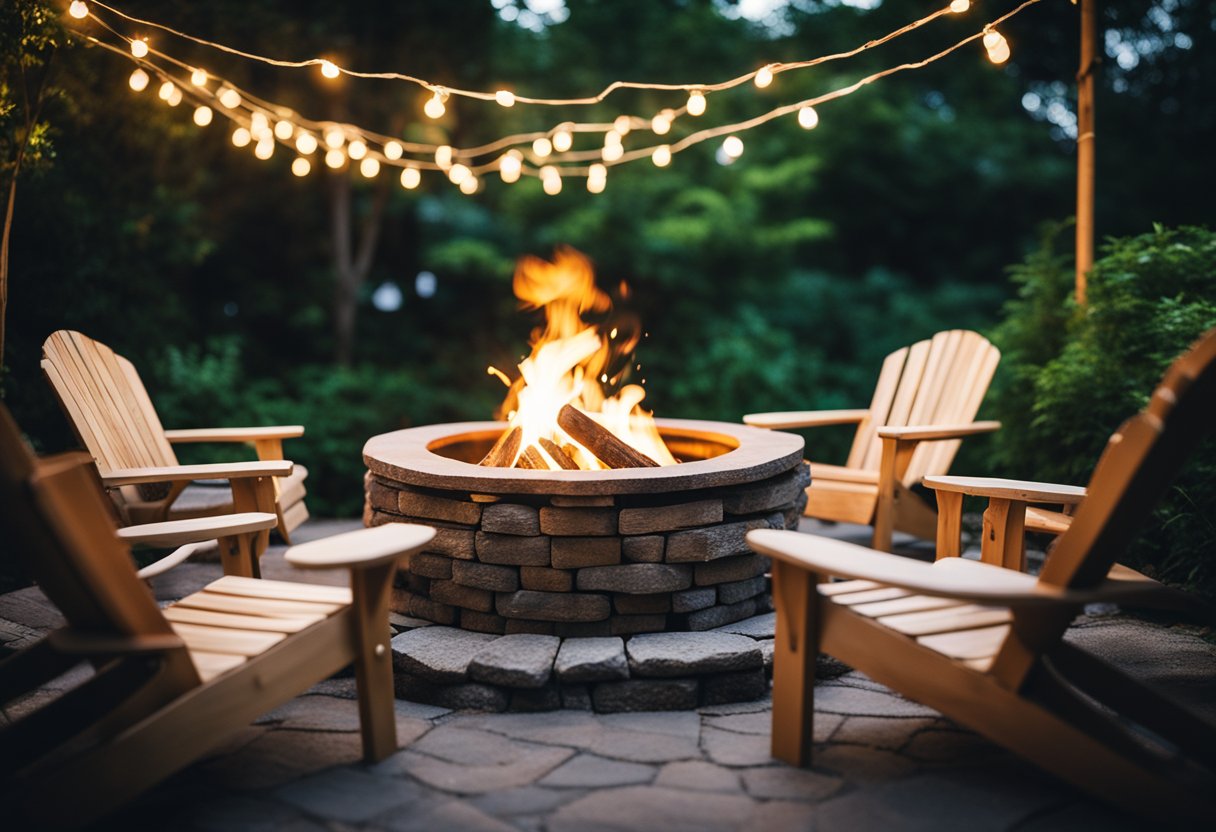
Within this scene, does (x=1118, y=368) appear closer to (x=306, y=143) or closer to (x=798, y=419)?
(x=798, y=419)

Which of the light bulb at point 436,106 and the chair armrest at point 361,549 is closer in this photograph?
the chair armrest at point 361,549

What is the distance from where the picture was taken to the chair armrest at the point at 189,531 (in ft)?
8.32

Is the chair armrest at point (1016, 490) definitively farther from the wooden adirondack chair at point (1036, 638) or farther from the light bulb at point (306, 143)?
the light bulb at point (306, 143)

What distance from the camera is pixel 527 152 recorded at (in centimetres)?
908

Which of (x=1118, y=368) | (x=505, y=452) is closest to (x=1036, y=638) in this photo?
(x=505, y=452)

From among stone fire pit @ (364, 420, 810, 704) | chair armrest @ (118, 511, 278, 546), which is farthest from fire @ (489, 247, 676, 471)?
chair armrest @ (118, 511, 278, 546)

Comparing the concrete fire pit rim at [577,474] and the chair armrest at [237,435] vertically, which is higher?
the chair armrest at [237,435]

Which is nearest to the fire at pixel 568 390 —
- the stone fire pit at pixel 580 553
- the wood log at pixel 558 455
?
the wood log at pixel 558 455

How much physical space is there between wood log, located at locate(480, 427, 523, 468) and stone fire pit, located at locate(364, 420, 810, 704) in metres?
0.37

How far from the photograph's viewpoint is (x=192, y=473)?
2852 millimetres

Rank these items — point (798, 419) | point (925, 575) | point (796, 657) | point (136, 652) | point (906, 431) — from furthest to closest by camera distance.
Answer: point (798, 419)
point (906, 431)
point (796, 657)
point (925, 575)
point (136, 652)

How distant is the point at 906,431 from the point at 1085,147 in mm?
1762

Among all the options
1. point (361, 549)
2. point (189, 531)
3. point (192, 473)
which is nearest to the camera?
point (361, 549)

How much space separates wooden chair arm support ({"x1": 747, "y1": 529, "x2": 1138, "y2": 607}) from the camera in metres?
1.70
